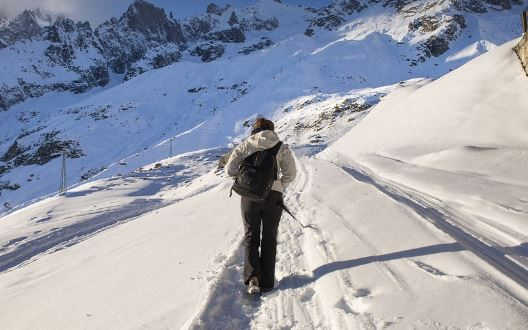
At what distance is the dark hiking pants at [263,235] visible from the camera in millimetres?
4402

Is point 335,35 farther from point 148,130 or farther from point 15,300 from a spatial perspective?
point 15,300

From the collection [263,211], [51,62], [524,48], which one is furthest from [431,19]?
[51,62]

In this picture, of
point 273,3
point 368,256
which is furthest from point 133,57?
point 368,256

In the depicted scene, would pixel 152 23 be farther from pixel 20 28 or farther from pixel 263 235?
pixel 263 235

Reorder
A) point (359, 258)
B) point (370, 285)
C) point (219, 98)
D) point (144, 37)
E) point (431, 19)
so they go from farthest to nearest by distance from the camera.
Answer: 1. point (144, 37)
2. point (431, 19)
3. point (219, 98)
4. point (359, 258)
5. point (370, 285)

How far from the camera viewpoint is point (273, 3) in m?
184

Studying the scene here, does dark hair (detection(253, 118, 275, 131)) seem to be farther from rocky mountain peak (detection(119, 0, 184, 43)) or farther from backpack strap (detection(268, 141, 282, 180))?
rocky mountain peak (detection(119, 0, 184, 43))

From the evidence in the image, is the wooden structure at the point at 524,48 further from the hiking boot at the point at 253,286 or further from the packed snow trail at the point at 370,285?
the hiking boot at the point at 253,286

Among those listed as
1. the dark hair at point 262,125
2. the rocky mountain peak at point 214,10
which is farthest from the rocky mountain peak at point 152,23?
the dark hair at point 262,125

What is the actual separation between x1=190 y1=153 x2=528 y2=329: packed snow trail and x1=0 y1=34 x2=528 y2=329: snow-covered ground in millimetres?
16

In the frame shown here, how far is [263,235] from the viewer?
177 inches

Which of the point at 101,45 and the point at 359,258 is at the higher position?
the point at 101,45

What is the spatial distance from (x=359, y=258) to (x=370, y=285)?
31.4 inches

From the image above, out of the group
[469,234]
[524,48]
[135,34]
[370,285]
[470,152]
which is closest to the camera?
[370,285]
